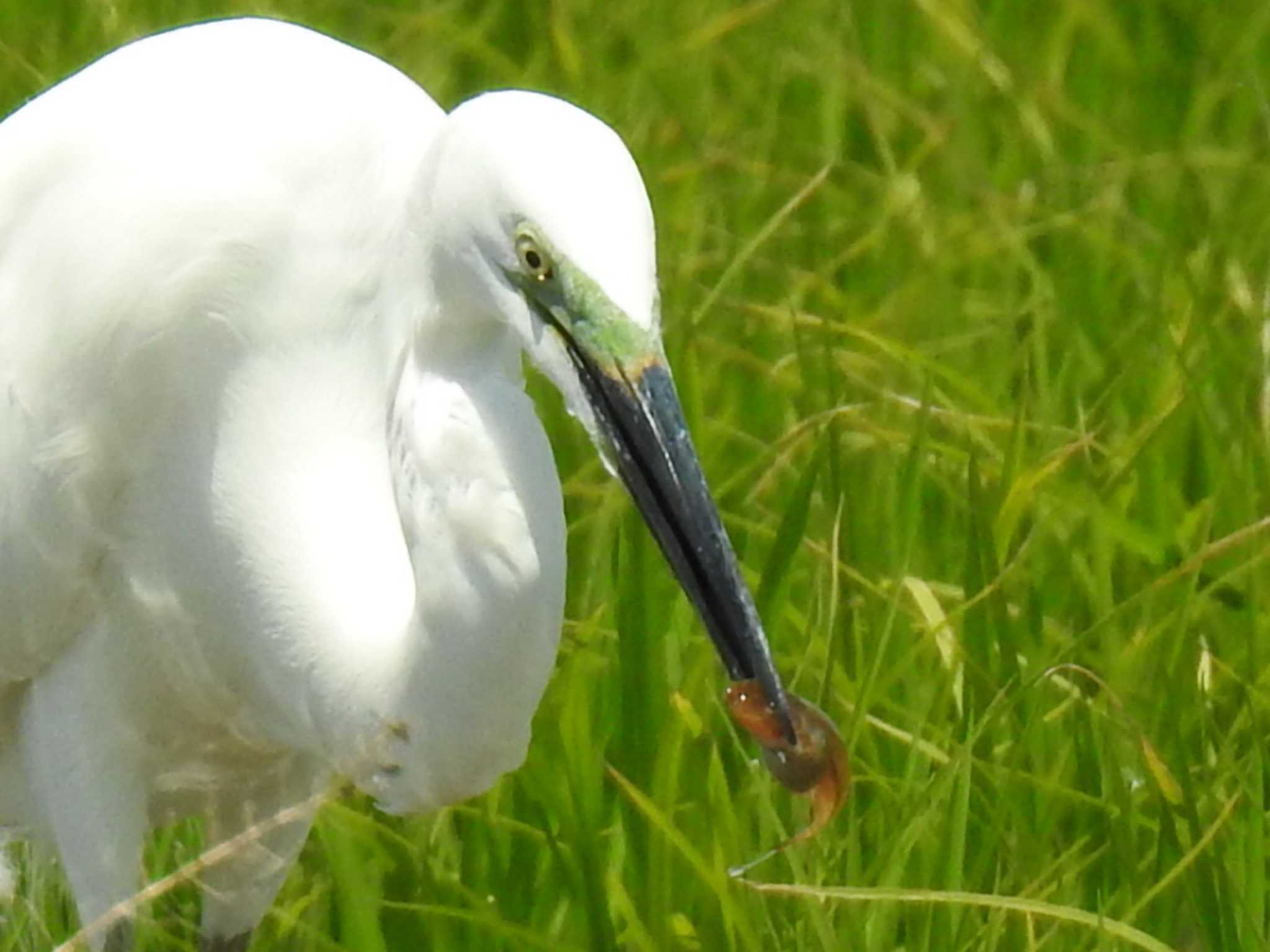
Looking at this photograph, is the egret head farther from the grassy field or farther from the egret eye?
the grassy field

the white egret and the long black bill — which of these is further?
the white egret

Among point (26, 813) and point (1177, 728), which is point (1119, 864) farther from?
point (26, 813)

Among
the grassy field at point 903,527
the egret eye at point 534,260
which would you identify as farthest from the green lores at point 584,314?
the grassy field at point 903,527

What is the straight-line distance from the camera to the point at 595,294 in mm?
1781

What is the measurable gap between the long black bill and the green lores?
0.01 m

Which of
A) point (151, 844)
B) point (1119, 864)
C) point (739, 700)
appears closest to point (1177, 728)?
point (1119, 864)

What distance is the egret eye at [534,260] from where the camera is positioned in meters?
1.83

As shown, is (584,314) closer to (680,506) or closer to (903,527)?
(680,506)

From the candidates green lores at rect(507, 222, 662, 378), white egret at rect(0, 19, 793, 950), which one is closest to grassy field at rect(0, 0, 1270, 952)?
white egret at rect(0, 19, 793, 950)

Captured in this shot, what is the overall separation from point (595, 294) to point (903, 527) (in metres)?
1.15

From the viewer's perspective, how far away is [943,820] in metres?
2.39

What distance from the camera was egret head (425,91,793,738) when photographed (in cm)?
177

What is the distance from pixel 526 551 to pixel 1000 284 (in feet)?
6.51

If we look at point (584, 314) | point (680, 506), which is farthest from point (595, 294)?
point (680, 506)
